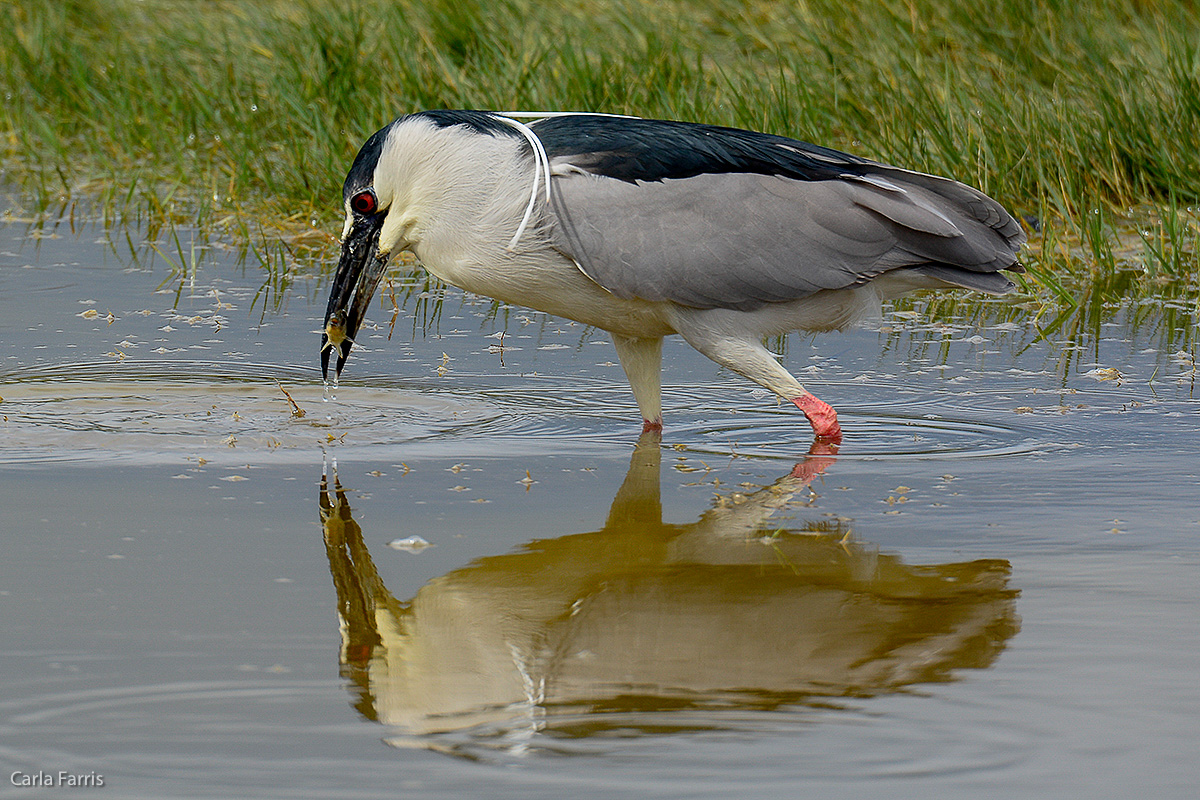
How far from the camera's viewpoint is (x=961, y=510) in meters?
4.10

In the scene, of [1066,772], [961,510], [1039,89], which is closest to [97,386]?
[961,510]

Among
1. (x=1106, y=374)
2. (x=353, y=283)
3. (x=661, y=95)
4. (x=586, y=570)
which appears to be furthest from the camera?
(x=661, y=95)

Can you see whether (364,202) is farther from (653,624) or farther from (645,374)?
(653,624)

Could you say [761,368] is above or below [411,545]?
above

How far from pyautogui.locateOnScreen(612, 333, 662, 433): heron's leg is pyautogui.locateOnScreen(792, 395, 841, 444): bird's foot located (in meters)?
0.43

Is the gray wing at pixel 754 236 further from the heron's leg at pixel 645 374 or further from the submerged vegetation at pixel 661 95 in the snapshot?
the submerged vegetation at pixel 661 95

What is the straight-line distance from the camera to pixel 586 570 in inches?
144

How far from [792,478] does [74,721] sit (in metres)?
2.13

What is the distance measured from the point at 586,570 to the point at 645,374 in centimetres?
132

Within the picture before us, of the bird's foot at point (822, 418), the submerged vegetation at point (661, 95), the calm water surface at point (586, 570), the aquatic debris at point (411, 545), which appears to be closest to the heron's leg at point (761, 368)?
the bird's foot at point (822, 418)

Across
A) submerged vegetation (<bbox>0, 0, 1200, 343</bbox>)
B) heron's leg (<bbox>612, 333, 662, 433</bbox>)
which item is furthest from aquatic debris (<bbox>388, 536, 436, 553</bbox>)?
submerged vegetation (<bbox>0, 0, 1200, 343</bbox>)

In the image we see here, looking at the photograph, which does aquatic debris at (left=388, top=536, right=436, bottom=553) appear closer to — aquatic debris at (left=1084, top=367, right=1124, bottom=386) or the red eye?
the red eye

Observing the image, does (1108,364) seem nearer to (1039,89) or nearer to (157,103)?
(1039,89)

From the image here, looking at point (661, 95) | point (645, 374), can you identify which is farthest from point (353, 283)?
point (661, 95)
